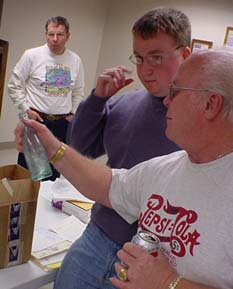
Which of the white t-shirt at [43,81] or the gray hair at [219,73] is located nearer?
the gray hair at [219,73]

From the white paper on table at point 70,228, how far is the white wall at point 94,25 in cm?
327

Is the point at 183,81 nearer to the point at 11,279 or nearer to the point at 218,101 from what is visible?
the point at 218,101

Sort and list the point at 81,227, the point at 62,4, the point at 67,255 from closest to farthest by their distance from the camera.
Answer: the point at 67,255, the point at 81,227, the point at 62,4

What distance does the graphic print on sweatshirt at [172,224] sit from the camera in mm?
939

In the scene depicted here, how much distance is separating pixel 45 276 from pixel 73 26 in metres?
4.35

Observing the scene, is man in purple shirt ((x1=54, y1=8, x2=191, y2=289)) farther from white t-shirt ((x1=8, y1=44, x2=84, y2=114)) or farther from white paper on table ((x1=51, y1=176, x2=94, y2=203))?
white t-shirt ((x1=8, y1=44, x2=84, y2=114))

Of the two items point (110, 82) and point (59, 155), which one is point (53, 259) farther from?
point (110, 82)

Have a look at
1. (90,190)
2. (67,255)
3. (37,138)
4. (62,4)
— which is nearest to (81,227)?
(67,255)

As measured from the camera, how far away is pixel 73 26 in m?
5.11

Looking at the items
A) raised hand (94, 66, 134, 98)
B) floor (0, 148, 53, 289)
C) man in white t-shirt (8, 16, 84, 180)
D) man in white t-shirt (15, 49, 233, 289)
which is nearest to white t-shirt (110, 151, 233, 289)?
man in white t-shirt (15, 49, 233, 289)

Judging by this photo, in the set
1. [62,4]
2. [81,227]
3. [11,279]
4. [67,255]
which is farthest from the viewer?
[62,4]

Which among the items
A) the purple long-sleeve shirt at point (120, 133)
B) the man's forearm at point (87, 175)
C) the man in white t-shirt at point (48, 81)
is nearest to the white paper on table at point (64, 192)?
the purple long-sleeve shirt at point (120, 133)

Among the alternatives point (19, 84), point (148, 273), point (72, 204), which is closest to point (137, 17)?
point (19, 84)

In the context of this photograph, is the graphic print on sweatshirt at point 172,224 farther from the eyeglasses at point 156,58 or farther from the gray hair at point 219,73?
the eyeglasses at point 156,58
